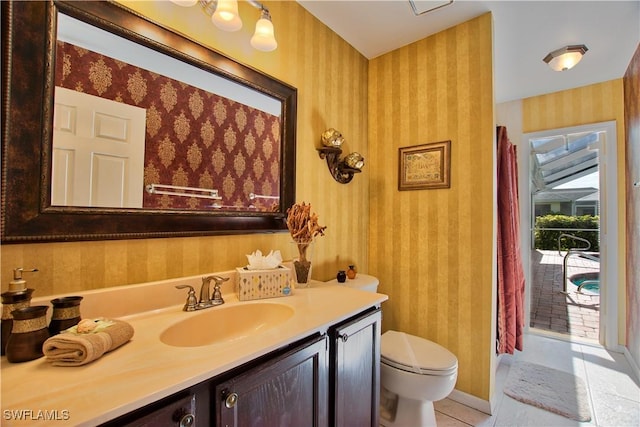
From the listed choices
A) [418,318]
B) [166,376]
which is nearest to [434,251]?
[418,318]

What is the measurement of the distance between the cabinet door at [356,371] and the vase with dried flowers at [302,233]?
40cm

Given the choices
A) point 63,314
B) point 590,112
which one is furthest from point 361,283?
point 590,112

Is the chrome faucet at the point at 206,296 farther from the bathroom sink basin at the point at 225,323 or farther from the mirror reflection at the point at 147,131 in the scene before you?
the mirror reflection at the point at 147,131

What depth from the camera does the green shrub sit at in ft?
8.58

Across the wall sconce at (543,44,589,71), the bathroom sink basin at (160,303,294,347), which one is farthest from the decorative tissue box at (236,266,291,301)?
the wall sconce at (543,44,589,71)

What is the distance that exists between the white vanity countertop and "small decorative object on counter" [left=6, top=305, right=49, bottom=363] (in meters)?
0.02

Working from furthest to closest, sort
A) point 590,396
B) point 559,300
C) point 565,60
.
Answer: point 559,300
point 565,60
point 590,396

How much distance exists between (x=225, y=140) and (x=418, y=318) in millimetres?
1781

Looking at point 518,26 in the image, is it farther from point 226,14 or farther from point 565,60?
point 226,14

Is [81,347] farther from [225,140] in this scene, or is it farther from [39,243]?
[225,140]

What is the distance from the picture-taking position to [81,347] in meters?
0.64

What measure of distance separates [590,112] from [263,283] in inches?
137

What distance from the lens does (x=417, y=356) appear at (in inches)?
58.8

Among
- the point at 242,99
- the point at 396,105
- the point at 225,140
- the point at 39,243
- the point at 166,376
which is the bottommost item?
the point at 166,376
